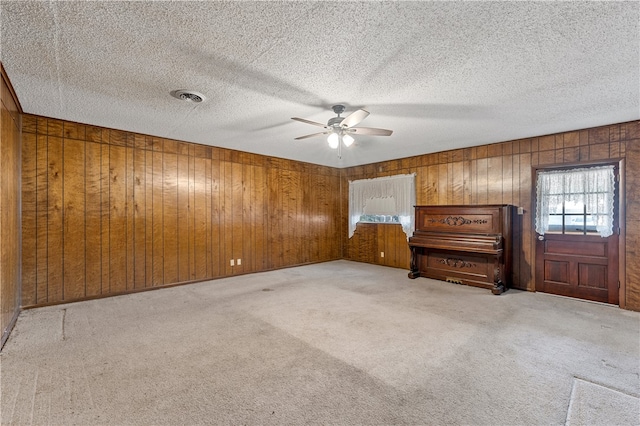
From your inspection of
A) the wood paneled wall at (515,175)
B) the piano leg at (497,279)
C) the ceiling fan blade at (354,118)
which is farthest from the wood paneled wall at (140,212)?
the piano leg at (497,279)

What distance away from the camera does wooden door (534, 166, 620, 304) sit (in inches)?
153

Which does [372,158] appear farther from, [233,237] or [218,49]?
[218,49]

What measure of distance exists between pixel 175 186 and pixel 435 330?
4393mm

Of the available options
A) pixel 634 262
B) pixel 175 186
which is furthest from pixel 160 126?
pixel 634 262

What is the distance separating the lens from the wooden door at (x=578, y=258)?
3.88 metres

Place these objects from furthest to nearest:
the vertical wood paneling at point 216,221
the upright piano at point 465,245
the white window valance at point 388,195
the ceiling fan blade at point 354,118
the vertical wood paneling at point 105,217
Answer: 1. the white window valance at point 388,195
2. the vertical wood paneling at point 216,221
3. the upright piano at point 465,245
4. the vertical wood paneling at point 105,217
5. the ceiling fan blade at point 354,118

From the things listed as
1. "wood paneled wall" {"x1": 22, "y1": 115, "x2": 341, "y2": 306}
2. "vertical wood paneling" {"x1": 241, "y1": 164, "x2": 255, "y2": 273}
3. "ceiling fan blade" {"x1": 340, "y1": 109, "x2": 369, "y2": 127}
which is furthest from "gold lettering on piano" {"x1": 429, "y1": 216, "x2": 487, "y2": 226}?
"vertical wood paneling" {"x1": 241, "y1": 164, "x2": 255, "y2": 273}

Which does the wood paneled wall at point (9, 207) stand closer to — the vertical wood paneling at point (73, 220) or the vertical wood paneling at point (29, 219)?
the vertical wood paneling at point (29, 219)

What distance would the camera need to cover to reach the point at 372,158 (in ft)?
20.9

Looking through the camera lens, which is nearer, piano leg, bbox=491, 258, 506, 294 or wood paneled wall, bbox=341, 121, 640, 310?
wood paneled wall, bbox=341, 121, 640, 310

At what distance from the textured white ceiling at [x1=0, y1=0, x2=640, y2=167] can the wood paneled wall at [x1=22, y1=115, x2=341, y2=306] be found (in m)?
0.65

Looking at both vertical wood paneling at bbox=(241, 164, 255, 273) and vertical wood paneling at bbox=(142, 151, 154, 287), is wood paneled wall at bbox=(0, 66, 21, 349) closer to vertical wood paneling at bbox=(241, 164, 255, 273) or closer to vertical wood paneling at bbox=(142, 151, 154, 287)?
vertical wood paneling at bbox=(142, 151, 154, 287)

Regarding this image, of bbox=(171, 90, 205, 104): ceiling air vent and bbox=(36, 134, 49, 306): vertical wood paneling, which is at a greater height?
bbox=(171, 90, 205, 104): ceiling air vent

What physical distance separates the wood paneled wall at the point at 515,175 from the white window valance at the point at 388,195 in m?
0.16
